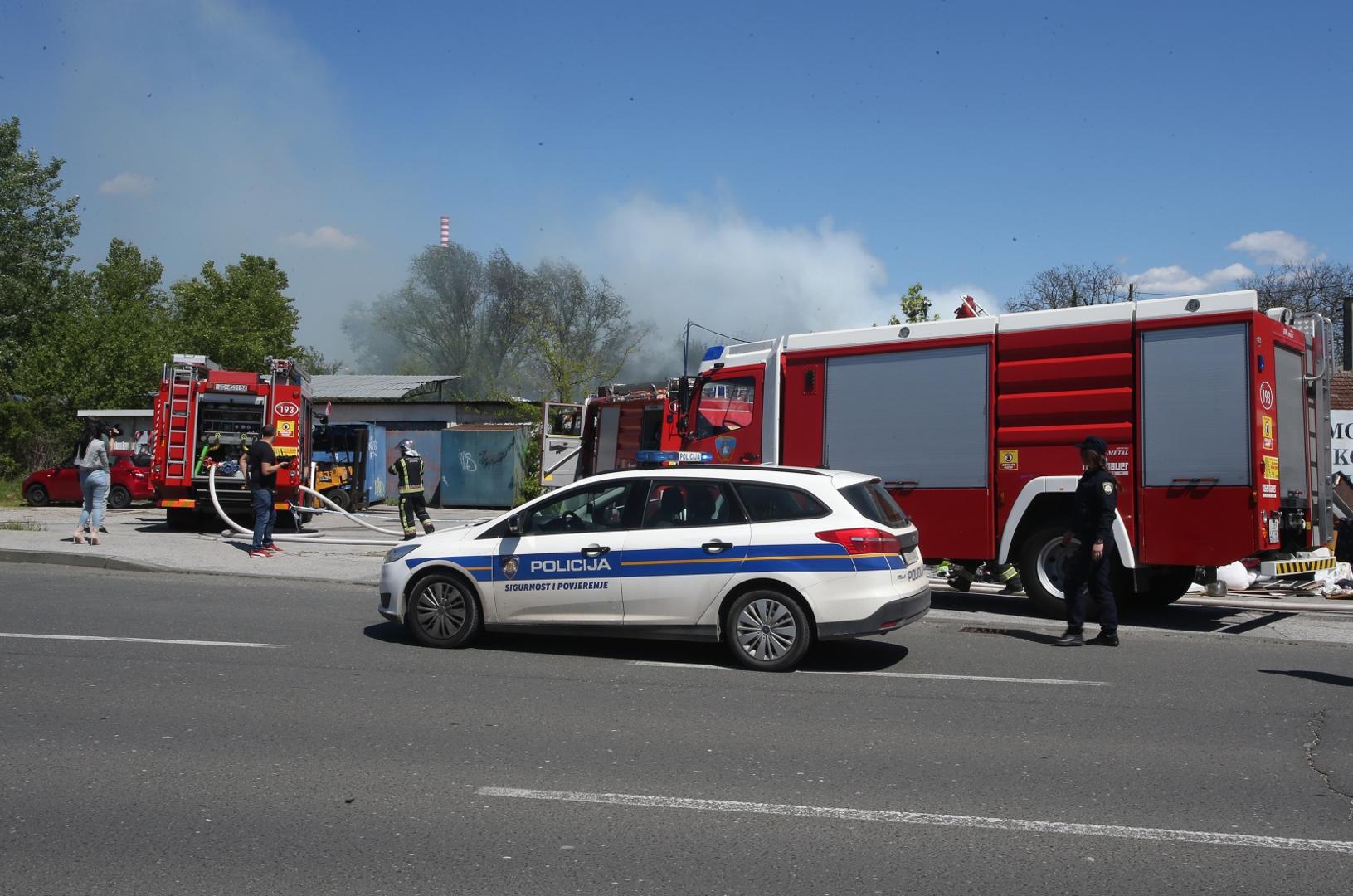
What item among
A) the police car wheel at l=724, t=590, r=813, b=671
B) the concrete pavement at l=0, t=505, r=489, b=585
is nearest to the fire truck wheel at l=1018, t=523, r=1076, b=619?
the police car wheel at l=724, t=590, r=813, b=671

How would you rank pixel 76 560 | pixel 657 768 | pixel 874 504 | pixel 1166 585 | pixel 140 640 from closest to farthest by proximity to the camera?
pixel 657 768 < pixel 874 504 < pixel 140 640 < pixel 1166 585 < pixel 76 560

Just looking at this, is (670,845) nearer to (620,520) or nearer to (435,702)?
(435,702)

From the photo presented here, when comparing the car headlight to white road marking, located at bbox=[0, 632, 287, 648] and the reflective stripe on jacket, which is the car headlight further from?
the reflective stripe on jacket

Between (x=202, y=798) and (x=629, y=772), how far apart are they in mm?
1972

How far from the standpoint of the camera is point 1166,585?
38.4 feet

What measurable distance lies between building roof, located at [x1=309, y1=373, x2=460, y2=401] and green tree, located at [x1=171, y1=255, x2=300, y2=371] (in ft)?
20.3

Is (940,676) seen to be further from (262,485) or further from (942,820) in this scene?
(262,485)

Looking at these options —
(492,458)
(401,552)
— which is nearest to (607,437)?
(492,458)

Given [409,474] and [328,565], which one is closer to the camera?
[328,565]

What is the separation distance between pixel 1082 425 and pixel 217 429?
15071mm

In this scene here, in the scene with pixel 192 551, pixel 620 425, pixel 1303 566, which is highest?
pixel 620 425

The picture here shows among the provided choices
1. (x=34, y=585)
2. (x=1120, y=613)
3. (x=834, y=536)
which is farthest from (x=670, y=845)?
(x=34, y=585)

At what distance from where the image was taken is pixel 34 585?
12.2m

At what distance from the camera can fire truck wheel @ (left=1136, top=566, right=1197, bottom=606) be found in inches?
437
